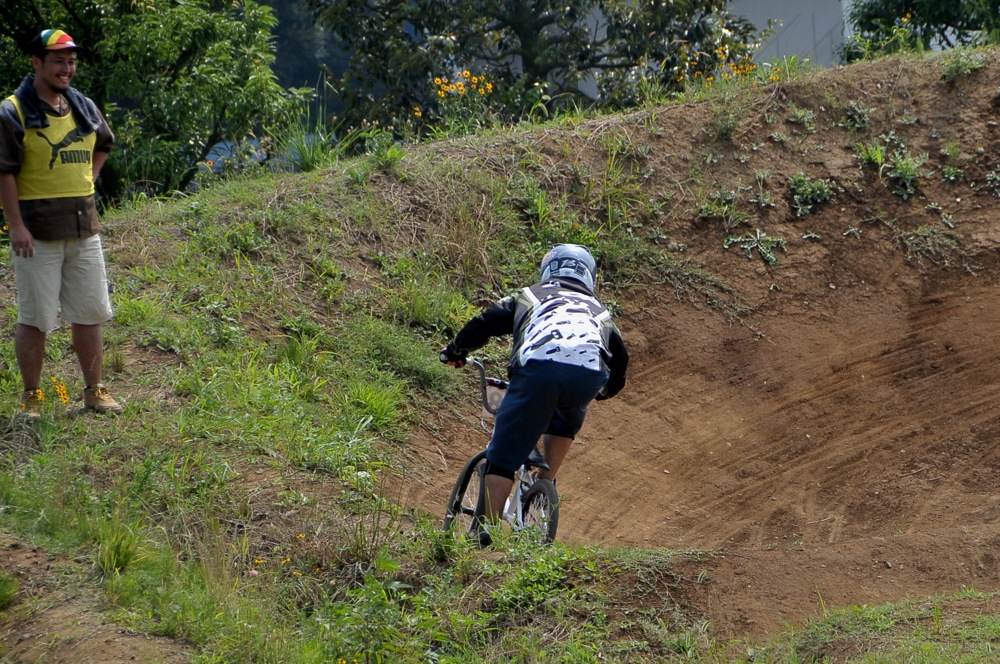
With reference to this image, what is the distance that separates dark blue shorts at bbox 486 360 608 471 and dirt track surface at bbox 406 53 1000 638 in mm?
955

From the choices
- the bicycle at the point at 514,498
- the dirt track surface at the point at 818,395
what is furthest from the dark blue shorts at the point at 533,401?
the dirt track surface at the point at 818,395

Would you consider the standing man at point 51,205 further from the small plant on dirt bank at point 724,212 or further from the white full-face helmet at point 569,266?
the small plant on dirt bank at point 724,212

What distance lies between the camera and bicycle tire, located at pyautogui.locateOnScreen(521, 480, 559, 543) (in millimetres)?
5688

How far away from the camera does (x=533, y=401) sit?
5.62 meters

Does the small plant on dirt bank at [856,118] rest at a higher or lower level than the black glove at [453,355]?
higher

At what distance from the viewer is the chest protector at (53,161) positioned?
628 cm

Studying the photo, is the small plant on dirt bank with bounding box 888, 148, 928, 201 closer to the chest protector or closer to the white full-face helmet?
the white full-face helmet

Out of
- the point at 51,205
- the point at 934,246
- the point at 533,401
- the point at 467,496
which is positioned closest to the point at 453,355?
the point at 533,401

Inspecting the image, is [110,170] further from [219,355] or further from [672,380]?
[672,380]

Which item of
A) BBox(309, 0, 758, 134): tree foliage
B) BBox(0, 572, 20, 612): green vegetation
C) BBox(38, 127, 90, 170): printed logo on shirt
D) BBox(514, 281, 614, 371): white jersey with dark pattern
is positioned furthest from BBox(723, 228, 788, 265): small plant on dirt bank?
BBox(0, 572, 20, 612): green vegetation

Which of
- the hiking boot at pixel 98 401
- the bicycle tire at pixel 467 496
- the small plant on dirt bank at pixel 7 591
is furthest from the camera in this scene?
the hiking boot at pixel 98 401

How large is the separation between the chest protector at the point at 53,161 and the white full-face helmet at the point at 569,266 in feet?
8.33

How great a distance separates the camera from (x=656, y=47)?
14.4 meters

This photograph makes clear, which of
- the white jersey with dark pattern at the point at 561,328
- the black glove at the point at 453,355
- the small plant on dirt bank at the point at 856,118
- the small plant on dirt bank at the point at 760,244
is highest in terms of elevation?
the small plant on dirt bank at the point at 856,118
